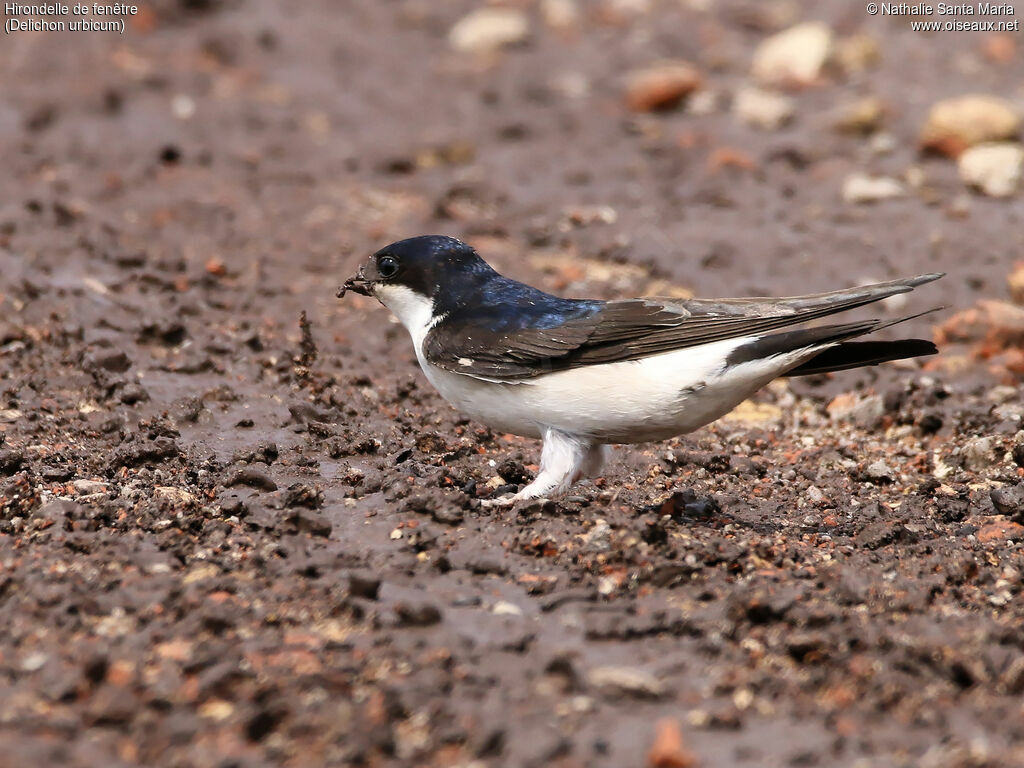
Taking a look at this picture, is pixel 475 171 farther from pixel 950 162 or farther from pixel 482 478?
pixel 482 478

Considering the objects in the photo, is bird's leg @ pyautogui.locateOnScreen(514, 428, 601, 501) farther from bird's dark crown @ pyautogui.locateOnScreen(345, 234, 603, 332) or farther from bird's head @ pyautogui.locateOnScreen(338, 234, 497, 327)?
bird's head @ pyautogui.locateOnScreen(338, 234, 497, 327)

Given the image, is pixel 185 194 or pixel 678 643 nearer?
pixel 678 643

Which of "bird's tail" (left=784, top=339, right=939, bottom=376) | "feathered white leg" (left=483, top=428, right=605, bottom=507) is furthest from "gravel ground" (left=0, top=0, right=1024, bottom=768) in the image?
"bird's tail" (left=784, top=339, right=939, bottom=376)

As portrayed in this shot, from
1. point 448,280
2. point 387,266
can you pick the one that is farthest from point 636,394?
point 387,266

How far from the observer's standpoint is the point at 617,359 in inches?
203

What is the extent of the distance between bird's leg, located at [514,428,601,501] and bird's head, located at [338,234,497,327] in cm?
82

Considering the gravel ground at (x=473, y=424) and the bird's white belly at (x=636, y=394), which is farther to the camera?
the bird's white belly at (x=636, y=394)

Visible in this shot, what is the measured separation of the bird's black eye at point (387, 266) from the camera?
5.81 metres

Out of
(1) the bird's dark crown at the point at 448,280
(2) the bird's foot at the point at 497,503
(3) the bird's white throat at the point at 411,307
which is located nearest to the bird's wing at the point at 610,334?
(1) the bird's dark crown at the point at 448,280

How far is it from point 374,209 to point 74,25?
4738mm

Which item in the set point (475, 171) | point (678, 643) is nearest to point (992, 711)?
point (678, 643)

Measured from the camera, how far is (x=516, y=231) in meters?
9.35

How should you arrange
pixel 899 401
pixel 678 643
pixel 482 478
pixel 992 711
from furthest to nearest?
1. pixel 899 401
2. pixel 482 478
3. pixel 678 643
4. pixel 992 711

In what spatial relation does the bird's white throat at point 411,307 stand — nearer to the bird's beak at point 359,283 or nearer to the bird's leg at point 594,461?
the bird's beak at point 359,283
